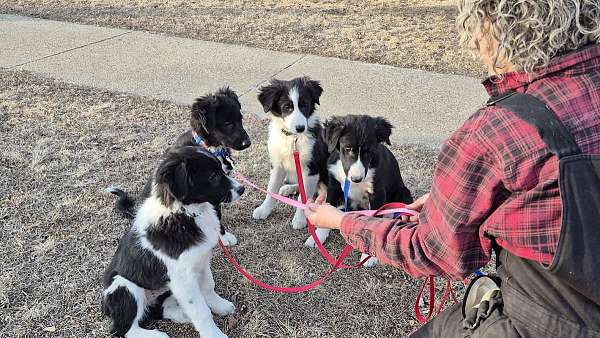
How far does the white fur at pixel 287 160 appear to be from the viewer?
15.6 ft

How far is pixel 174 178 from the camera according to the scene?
3.14m

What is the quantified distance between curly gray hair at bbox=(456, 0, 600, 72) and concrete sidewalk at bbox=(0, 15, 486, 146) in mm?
4423

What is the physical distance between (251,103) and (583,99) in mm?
5723

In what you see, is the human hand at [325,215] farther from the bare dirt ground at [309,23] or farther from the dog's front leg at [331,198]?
the bare dirt ground at [309,23]

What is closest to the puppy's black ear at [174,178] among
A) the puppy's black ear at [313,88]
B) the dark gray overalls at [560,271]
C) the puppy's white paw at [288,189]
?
the dark gray overalls at [560,271]

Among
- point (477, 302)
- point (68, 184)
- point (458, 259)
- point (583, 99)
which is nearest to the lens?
point (583, 99)

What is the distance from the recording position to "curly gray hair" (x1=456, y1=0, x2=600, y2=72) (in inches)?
65.9

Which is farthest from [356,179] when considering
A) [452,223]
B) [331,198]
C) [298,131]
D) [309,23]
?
[309,23]

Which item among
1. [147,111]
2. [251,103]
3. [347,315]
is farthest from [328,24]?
[347,315]

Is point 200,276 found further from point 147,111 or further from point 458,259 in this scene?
point 147,111

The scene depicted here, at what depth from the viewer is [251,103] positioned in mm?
7117

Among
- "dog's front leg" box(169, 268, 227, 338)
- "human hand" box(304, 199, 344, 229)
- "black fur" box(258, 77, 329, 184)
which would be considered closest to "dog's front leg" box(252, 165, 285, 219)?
"black fur" box(258, 77, 329, 184)

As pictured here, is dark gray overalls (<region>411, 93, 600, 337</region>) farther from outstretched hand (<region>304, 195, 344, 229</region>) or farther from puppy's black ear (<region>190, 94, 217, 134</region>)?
puppy's black ear (<region>190, 94, 217, 134</region>)

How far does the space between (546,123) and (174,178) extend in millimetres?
2190
